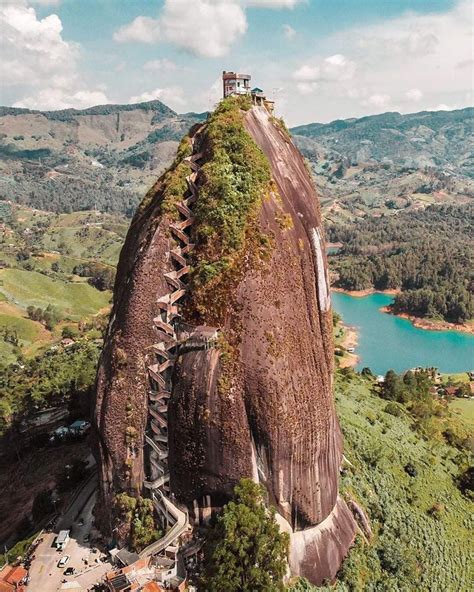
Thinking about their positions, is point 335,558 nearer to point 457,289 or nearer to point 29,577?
point 29,577

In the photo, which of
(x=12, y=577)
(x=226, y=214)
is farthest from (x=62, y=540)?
(x=226, y=214)

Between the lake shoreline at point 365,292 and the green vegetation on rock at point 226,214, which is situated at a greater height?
the green vegetation on rock at point 226,214

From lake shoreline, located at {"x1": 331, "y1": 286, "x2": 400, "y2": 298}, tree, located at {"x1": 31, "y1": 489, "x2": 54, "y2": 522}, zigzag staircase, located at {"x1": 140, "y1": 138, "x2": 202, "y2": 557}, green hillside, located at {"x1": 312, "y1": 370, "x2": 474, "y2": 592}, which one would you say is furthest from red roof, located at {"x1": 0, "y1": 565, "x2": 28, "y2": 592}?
lake shoreline, located at {"x1": 331, "y1": 286, "x2": 400, "y2": 298}

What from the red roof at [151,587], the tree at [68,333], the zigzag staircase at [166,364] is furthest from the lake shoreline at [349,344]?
the red roof at [151,587]

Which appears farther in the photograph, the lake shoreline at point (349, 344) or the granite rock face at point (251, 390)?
the lake shoreline at point (349, 344)

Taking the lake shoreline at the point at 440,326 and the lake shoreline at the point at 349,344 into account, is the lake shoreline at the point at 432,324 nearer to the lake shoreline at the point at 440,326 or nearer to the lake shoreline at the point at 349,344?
the lake shoreline at the point at 440,326

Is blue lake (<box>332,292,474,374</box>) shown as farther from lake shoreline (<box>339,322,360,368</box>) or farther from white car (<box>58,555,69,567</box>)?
white car (<box>58,555,69,567</box>)
